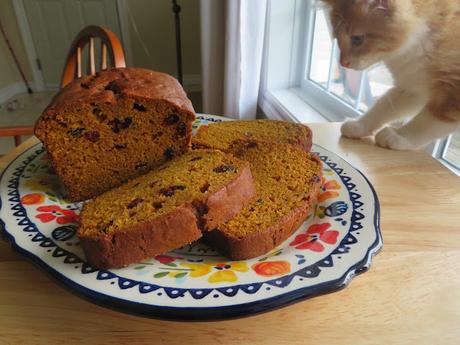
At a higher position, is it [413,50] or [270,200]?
[413,50]

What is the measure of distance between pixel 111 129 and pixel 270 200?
436mm

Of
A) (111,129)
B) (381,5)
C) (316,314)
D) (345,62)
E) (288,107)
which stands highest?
(381,5)

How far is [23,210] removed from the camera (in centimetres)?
70

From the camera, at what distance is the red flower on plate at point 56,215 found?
2.27ft

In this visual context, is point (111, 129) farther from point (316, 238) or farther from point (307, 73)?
point (307, 73)

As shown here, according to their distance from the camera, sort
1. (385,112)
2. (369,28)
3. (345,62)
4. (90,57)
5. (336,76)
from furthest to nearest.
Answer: (336,76), (90,57), (385,112), (345,62), (369,28)

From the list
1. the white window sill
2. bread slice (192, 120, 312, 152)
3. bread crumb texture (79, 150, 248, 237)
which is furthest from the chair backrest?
the white window sill

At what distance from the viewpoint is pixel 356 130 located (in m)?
1.14

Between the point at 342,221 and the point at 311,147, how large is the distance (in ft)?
1.23

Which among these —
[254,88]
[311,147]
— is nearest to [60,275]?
[311,147]

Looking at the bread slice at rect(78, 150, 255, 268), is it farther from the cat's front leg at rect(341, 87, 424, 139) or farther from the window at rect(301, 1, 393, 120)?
the window at rect(301, 1, 393, 120)

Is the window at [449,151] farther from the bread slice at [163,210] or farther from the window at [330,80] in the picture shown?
the bread slice at [163,210]

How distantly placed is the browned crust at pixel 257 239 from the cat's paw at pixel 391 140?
497 mm

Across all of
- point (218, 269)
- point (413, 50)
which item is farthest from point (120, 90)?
point (413, 50)
